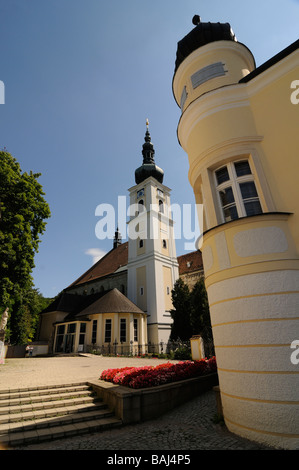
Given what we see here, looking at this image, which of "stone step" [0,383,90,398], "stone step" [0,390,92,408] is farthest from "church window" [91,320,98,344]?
"stone step" [0,390,92,408]

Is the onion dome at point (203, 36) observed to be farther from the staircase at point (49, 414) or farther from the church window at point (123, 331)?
the church window at point (123, 331)

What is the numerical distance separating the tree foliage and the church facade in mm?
9838

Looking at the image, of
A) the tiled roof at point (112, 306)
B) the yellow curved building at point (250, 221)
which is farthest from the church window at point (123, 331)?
the yellow curved building at point (250, 221)

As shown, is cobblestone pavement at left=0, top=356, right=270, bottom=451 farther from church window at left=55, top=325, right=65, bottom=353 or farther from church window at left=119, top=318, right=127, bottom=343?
church window at left=55, top=325, right=65, bottom=353

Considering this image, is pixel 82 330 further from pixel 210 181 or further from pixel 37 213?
pixel 210 181

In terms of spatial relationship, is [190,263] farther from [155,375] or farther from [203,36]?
[203,36]

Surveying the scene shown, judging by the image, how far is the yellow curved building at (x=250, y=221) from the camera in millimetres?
4230

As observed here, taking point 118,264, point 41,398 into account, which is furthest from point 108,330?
point 41,398

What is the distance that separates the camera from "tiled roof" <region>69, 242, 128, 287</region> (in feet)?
132

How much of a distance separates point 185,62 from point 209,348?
13928 mm

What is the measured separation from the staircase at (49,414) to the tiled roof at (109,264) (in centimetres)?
3152

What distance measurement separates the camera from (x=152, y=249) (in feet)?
106

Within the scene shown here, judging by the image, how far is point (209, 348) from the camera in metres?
14.3

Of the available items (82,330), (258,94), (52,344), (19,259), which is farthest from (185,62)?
(52,344)
